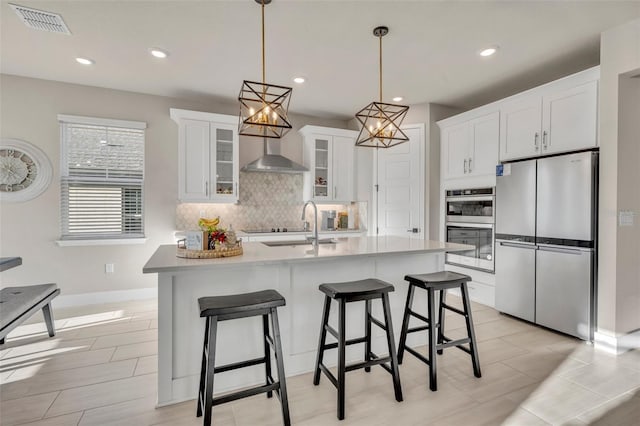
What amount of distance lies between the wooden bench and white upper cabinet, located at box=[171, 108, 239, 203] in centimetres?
177

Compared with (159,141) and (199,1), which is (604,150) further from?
(159,141)

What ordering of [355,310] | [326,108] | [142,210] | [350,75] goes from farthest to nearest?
[326,108], [142,210], [350,75], [355,310]

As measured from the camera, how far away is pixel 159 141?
4.44 meters

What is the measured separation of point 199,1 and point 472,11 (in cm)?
211

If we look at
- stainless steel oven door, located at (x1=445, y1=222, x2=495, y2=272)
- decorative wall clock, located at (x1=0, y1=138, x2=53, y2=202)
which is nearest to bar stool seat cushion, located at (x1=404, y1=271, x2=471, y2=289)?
stainless steel oven door, located at (x1=445, y1=222, x2=495, y2=272)

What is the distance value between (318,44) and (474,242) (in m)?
3.02

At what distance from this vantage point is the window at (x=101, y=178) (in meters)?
4.06

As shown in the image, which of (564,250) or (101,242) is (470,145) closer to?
(564,250)

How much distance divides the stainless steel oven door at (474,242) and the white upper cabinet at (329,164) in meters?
1.68

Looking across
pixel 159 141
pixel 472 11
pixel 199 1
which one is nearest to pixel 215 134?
pixel 159 141

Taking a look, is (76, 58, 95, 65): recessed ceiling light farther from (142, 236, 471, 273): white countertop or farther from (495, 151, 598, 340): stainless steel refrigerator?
(495, 151, 598, 340): stainless steel refrigerator

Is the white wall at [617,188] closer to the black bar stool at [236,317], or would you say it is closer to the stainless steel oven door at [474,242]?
the stainless steel oven door at [474,242]

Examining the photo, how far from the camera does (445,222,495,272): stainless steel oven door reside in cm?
395

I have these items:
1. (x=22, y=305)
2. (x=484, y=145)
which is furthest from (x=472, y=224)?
(x=22, y=305)
